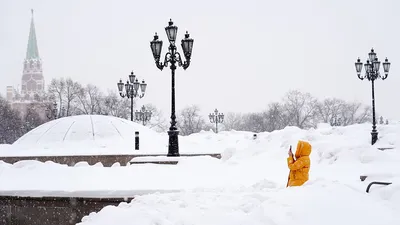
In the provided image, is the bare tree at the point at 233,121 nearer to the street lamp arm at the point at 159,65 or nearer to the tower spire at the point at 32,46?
the tower spire at the point at 32,46

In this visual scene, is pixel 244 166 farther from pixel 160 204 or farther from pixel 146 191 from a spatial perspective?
pixel 160 204

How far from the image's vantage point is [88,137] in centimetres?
2452

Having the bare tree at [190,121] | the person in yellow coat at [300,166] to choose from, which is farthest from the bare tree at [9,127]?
the person in yellow coat at [300,166]

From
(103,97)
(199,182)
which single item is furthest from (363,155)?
(103,97)

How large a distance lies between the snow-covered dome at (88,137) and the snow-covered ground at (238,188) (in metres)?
9.02

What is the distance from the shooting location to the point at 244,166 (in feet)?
42.0

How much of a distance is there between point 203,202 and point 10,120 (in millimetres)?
54461

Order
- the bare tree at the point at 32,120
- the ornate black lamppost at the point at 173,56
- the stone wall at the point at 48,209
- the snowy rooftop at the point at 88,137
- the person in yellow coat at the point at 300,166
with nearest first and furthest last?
the person in yellow coat at the point at 300,166 < the stone wall at the point at 48,209 < the ornate black lamppost at the point at 173,56 < the snowy rooftop at the point at 88,137 < the bare tree at the point at 32,120

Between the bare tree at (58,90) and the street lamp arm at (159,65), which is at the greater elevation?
the bare tree at (58,90)

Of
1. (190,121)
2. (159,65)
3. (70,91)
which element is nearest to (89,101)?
(70,91)

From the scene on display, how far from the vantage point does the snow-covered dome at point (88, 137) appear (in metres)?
23.2

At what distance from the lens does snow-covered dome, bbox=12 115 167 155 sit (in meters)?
23.2

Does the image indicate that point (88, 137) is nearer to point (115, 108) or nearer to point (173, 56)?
point (173, 56)

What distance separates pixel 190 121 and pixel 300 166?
75.2 m
